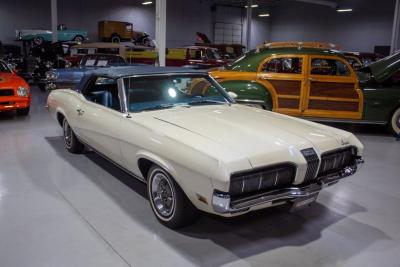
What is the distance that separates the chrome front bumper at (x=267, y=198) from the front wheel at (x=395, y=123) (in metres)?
4.66

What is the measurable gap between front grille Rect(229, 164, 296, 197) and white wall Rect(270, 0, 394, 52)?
2404 centimetres

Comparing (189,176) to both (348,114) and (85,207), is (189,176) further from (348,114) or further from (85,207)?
(348,114)

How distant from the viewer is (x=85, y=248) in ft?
9.52

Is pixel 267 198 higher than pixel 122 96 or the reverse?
the reverse

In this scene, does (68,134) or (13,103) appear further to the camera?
(13,103)

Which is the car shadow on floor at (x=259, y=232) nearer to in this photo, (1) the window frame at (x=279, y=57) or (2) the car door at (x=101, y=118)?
(2) the car door at (x=101, y=118)

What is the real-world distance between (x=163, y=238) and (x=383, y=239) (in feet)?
5.96

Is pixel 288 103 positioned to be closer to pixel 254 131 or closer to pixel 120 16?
pixel 254 131

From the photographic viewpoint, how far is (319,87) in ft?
23.1

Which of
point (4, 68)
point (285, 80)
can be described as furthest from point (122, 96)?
point (4, 68)

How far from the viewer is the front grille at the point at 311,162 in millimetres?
2969

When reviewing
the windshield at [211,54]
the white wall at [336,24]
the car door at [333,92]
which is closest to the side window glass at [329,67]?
the car door at [333,92]

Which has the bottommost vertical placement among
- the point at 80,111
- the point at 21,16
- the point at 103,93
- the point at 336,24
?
the point at 80,111

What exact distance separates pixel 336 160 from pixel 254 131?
0.77m
